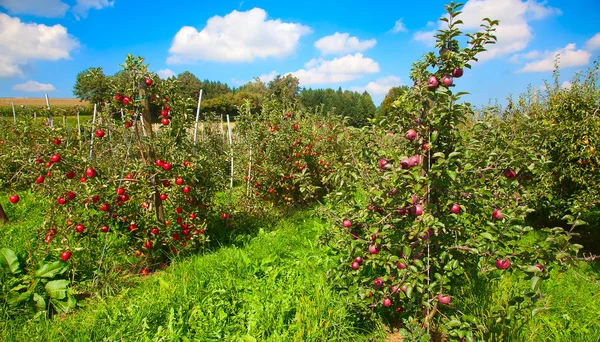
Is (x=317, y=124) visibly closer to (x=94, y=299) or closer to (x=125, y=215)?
Result: (x=125, y=215)

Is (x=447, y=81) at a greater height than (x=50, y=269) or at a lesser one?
greater

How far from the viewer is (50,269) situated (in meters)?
2.90

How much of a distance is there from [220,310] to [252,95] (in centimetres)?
3934

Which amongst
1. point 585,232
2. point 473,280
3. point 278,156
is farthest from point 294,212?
point 585,232

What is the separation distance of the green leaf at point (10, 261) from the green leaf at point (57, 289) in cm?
37

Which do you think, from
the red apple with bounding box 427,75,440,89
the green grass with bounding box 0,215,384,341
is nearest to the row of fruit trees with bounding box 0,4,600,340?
the red apple with bounding box 427,75,440,89

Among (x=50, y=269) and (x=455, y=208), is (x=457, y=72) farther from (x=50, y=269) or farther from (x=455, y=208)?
(x=50, y=269)

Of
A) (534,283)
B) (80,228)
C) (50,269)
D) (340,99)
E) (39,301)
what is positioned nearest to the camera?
(534,283)

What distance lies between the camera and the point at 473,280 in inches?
Result: 112

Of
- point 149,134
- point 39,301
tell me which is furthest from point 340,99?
point 39,301

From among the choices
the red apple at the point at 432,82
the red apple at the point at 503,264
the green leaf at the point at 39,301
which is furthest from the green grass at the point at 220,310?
the red apple at the point at 432,82

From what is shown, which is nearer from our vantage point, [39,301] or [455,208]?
[455,208]

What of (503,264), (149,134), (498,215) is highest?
(149,134)

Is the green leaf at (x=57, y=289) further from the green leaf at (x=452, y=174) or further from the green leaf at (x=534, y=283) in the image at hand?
the green leaf at (x=534, y=283)
